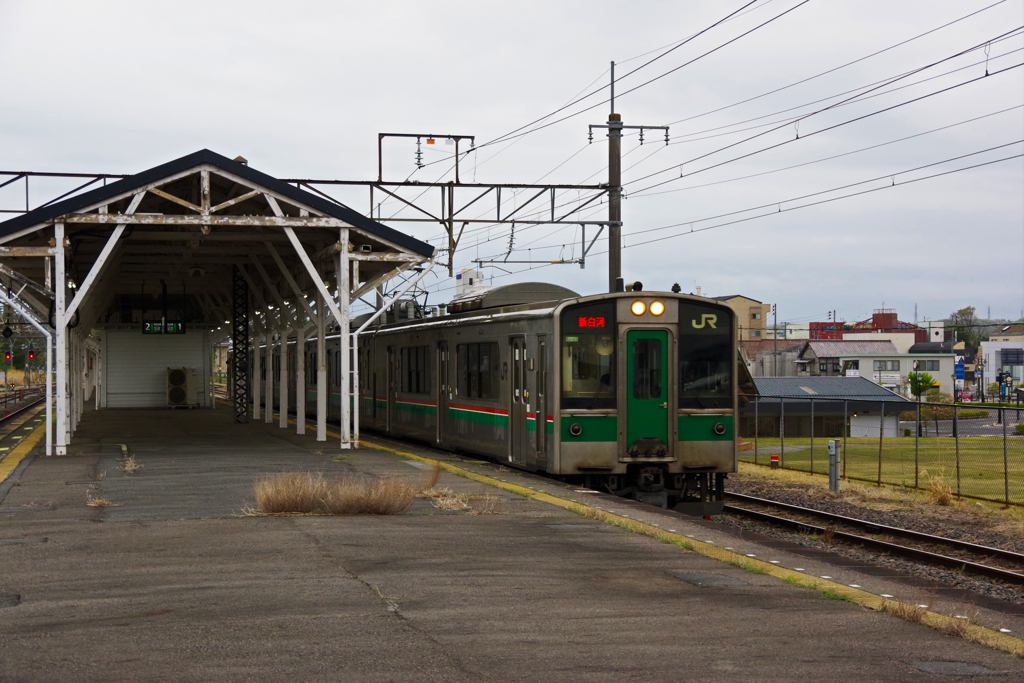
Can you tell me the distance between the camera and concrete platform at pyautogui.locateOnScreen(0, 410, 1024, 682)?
562 centimetres

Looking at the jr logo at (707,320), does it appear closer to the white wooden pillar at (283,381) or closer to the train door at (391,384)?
the train door at (391,384)

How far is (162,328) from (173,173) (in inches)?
785

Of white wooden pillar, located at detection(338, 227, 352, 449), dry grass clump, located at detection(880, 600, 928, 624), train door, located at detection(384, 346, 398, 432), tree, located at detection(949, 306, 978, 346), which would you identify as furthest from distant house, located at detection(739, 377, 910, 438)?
tree, located at detection(949, 306, 978, 346)

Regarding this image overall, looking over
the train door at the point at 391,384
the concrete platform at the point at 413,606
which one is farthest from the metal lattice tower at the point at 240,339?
the concrete platform at the point at 413,606

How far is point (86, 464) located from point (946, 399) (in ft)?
239

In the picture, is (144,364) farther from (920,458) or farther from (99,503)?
(99,503)

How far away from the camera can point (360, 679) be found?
5.36 meters

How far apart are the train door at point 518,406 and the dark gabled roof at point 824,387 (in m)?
36.1

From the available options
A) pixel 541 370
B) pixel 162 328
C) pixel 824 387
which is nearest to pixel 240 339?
pixel 162 328

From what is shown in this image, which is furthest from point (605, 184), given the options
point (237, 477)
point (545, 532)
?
point (545, 532)

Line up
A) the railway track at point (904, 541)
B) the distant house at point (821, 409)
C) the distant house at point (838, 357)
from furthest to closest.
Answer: the distant house at point (838, 357) → the distant house at point (821, 409) → the railway track at point (904, 541)

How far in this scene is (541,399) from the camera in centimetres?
1443

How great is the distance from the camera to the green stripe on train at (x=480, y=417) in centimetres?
1625

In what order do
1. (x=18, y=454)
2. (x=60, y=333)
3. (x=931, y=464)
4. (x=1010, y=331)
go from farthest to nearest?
(x=1010, y=331), (x=931, y=464), (x=18, y=454), (x=60, y=333)
